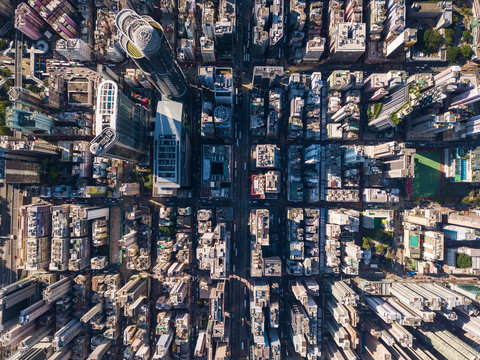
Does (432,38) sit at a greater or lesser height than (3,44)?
greater

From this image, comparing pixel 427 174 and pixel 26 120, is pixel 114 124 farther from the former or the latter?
pixel 427 174

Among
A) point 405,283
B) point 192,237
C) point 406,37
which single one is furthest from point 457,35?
point 192,237

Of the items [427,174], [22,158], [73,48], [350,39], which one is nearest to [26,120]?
[22,158]

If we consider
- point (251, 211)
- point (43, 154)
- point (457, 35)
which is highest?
point (457, 35)

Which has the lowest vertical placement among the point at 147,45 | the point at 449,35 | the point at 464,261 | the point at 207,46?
the point at 464,261

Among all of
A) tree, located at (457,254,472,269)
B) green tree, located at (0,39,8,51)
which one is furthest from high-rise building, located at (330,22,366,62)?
green tree, located at (0,39,8,51)

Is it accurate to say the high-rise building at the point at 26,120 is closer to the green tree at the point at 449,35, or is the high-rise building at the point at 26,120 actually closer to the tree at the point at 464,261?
the green tree at the point at 449,35

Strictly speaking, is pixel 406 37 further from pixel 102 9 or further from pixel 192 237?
pixel 102 9
